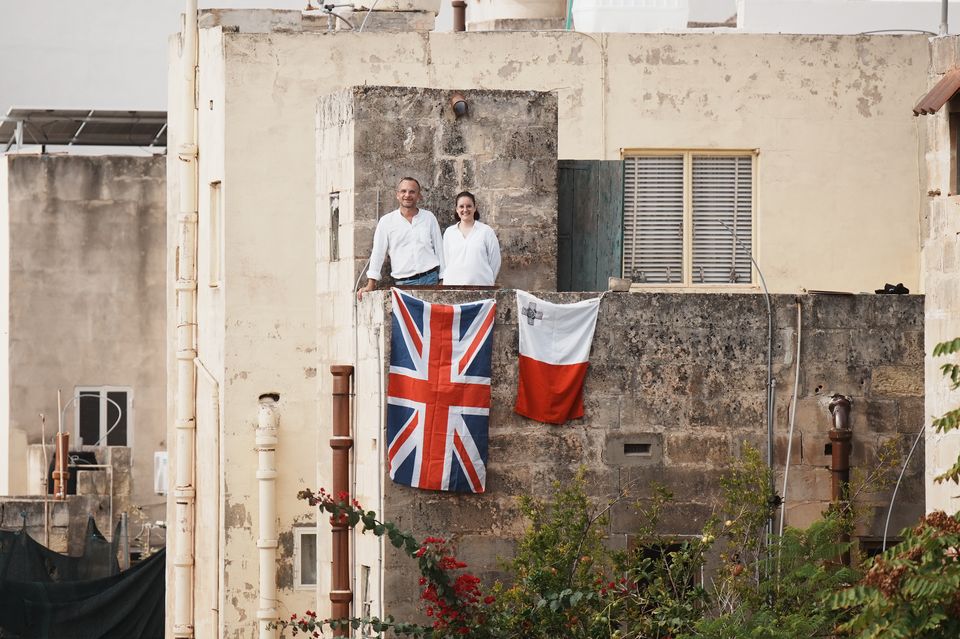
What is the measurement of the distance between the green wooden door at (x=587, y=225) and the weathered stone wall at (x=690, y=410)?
2435 mm

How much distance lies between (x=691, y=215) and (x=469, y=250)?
7.20 m

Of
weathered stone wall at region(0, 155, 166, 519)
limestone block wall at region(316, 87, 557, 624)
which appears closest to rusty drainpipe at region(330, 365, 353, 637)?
limestone block wall at region(316, 87, 557, 624)

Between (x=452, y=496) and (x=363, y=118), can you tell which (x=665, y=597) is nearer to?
(x=452, y=496)

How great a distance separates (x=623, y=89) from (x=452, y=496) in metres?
9.13

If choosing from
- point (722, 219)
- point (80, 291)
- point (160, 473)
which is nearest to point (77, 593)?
point (160, 473)

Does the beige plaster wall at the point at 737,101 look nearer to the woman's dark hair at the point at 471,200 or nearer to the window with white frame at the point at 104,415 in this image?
the woman's dark hair at the point at 471,200

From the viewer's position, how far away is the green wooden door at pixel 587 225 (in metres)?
22.3

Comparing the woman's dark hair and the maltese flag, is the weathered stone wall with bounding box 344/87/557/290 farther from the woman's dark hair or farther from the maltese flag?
the maltese flag

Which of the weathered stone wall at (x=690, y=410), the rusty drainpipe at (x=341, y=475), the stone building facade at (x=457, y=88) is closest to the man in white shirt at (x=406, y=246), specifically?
the weathered stone wall at (x=690, y=410)

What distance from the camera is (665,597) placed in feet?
59.3

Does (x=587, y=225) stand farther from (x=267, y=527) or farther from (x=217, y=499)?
(x=217, y=499)

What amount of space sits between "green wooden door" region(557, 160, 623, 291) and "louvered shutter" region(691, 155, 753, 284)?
15.6ft

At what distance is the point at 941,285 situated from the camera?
56.6 feet

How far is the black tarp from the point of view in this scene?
27.6 metres
